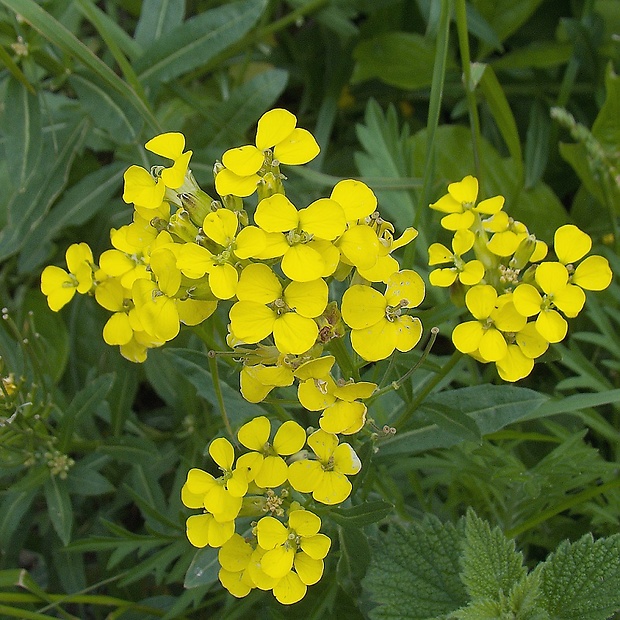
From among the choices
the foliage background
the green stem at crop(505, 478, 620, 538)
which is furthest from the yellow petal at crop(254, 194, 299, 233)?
the green stem at crop(505, 478, 620, 538)

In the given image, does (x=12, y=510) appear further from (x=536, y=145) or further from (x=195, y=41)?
(x=536, y=145)

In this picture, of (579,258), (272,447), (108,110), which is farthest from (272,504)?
(108,110)

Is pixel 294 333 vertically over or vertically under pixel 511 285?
over

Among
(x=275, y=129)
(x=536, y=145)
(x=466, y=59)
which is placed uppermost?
(x=275, y=129)

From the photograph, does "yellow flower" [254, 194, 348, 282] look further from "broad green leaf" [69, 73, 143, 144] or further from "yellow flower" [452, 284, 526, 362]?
"broad green leaf" [69, 73, 143, 144]

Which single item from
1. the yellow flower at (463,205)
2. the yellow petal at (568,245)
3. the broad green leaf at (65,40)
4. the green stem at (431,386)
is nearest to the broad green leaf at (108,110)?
the broad green leaf at (65,40)

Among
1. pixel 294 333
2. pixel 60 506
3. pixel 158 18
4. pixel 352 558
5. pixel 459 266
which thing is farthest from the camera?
pixel 158 18
